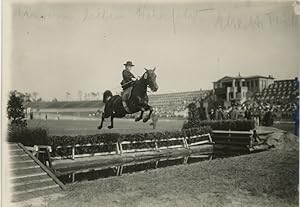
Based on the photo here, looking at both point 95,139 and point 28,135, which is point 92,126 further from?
point 28,135

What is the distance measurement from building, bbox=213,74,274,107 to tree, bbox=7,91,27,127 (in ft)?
4.08

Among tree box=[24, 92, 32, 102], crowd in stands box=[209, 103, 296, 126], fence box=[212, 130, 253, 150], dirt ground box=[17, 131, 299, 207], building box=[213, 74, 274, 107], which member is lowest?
dirt ground box=[17, 131, 299, 207]

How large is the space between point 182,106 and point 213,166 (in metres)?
0.45

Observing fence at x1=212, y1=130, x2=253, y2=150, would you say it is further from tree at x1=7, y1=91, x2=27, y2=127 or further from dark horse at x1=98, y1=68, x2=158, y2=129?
tree at x1=7, y1=91, x2=27, y2=127

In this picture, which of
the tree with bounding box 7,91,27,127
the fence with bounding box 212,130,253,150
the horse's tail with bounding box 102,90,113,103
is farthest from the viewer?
the fence with bounding box 212,130,253,150

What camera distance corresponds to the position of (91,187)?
251 cm

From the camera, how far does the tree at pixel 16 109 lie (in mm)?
2449

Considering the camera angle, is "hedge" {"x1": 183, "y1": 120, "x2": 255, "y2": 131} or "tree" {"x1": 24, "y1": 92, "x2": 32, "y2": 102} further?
"hedge" {"x1": 183, "y1": 120, "x2": 255, "y2": 131}

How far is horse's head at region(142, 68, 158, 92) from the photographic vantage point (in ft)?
8.46

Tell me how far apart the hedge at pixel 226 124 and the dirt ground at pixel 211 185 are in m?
0.19

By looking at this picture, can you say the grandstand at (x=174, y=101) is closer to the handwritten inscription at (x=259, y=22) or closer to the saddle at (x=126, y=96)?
the saddle at (x=126, y=96)

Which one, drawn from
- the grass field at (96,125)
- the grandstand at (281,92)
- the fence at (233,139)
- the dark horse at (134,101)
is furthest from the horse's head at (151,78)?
the grandstand at (281,92)

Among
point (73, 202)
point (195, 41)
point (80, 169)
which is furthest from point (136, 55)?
point (73, 202)

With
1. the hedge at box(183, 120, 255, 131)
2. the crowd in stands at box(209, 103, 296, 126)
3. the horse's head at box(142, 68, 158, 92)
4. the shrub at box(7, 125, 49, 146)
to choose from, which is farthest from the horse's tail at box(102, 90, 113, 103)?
the crowd in stands at box(209, 103, 296, 126)
